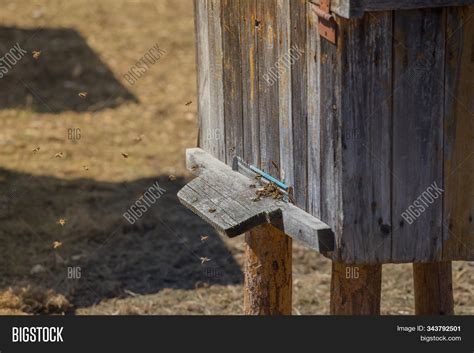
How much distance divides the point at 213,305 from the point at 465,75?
4098 millimetres

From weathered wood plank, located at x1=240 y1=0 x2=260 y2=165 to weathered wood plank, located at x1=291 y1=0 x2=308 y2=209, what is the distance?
50cm

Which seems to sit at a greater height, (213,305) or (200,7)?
(200,7)

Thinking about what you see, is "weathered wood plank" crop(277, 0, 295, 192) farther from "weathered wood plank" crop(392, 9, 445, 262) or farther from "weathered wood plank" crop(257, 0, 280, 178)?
"weathered wood plank" crop(392, 9, 445, 262)

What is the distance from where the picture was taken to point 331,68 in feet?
14.5

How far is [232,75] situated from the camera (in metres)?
5.63

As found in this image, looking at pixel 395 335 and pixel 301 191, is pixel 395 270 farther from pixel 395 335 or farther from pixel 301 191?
pixel 301 191

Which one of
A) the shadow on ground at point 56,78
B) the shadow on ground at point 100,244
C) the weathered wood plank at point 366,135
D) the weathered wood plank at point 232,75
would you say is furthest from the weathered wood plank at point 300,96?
the shadow on ground at point 56,78

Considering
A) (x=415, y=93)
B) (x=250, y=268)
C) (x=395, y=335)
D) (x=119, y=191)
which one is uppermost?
(x=119, y=191)

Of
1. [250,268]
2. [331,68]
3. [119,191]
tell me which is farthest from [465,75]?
[119,191]

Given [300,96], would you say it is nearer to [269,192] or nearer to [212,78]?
[269,192]

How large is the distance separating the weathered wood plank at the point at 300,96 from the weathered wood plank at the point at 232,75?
738 millimetres

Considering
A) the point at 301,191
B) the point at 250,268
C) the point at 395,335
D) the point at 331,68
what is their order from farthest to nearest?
the point at 250,268 → the point at 395,335 → the point at 301,191 → the point at 331,68

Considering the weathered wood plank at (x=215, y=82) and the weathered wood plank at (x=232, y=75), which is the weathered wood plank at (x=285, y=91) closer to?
the weathered wood plank at (x=232, y=75)

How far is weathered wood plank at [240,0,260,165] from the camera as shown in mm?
5309
